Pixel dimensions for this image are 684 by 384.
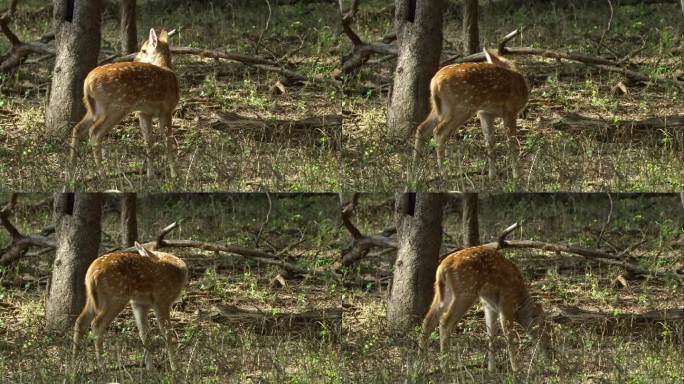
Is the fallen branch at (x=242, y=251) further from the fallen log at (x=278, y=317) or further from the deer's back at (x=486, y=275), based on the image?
the deer's back at (x=486, y=275)

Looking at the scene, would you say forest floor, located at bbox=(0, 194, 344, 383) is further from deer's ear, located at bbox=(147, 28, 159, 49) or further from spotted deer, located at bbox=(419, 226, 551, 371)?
deer's ear, located at bbox=(147, 28, 159, 49)

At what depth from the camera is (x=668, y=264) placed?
12.6m

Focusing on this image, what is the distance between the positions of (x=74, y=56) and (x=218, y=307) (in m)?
2.34

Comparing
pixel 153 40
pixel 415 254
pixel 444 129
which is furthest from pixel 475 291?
pixel 153 40

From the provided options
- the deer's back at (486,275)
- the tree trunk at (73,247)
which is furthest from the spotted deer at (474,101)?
the tree trunk at (73,247)

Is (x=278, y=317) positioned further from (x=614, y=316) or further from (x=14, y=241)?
(x=614, y=316)

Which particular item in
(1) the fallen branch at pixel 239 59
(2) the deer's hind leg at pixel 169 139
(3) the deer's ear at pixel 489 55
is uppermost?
(3) the deer's ear at pixel 489 55

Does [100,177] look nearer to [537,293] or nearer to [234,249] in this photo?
[234,249]

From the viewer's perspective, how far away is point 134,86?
10492 mm

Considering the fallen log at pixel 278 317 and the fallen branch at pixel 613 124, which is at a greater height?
the fallen branch at pixel 613 124

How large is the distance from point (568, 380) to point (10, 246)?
5.30 meters

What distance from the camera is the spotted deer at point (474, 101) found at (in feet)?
33.9

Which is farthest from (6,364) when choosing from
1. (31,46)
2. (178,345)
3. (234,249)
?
(31,46)

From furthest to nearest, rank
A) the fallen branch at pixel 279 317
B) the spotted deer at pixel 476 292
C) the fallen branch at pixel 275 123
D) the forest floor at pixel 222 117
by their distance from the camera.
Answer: the fallen branch at pixel 275 123 < the fallen branch at pixel 279 317 < the forest floor at pixel 222 117 < the spotted deer at pixel 476 292
